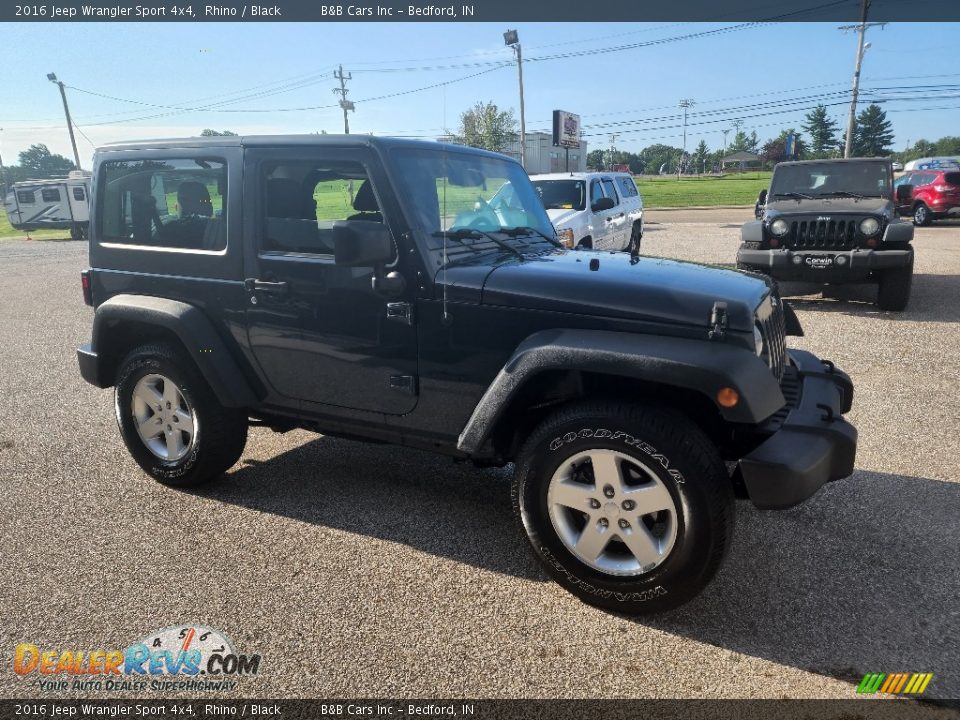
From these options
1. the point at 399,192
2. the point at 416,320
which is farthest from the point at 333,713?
the point at 399,192

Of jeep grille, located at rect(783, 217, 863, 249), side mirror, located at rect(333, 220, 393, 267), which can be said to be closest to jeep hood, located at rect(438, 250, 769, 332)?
side mirror, located at rect(333, 220, 393, 267)

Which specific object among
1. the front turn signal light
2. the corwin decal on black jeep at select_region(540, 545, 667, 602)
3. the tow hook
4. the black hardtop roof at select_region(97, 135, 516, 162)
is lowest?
the corwin decal on black jeep at select_region(540, 545, 667, 602)

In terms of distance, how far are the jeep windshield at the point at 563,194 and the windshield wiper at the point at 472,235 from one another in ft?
27.2

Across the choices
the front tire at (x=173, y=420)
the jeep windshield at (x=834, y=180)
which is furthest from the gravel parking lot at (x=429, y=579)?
the jeep windshield at (x=834, y=180)

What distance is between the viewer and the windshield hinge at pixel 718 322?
2664mm

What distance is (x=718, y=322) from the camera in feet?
8.75

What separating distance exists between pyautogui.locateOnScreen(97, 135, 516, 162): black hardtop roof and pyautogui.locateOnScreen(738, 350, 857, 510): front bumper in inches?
86.4

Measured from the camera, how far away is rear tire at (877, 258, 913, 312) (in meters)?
8.45

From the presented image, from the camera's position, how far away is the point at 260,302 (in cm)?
355

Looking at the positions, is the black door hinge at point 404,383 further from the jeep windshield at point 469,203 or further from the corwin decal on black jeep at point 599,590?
the corwin decal on black jeep at point 599,590

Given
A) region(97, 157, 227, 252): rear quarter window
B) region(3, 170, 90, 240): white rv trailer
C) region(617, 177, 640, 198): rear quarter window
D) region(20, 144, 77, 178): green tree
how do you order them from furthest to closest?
region(20, 144, 77, 178): green tree < region(3, 170, 90, 240): white rv trailer < region(617, 177, 640, 198): rear quarter window < region(97, 157, 227, 252): rear quarter window

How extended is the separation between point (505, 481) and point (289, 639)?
1.81m

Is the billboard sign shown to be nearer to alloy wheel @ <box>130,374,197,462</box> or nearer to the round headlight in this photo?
the round headlight

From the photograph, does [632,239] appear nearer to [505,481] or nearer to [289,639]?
[505,481]
